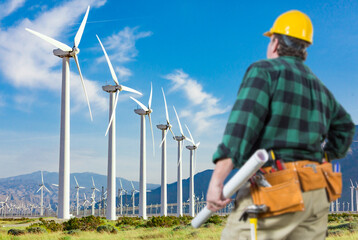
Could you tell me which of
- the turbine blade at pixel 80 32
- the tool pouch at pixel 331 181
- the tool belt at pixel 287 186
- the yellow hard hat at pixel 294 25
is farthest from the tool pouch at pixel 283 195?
the turbine blade at pixel 80 32

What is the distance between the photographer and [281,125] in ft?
11.8

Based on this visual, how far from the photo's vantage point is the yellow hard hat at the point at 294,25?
3.85 m

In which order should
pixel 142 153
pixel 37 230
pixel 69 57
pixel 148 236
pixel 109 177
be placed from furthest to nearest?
pixel 142 153 < pixel 109 177 < pixel 69 57 < pixel 37 230 < pixel 148 236

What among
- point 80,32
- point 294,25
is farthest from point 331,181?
point 80,32

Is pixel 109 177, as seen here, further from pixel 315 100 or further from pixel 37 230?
pixel 315 100

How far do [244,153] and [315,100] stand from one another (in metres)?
0.85

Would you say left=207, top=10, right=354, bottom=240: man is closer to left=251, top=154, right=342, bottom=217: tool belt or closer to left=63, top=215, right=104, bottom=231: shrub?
left=251, top=154, right=342, bottom=217: tool belt

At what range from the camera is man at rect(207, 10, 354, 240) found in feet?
11.3

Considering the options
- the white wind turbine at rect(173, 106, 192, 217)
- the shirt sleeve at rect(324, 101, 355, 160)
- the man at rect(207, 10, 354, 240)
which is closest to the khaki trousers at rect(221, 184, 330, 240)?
the man at rect(207, 10, 354, 240)

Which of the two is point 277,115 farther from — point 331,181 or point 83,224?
point 83,224

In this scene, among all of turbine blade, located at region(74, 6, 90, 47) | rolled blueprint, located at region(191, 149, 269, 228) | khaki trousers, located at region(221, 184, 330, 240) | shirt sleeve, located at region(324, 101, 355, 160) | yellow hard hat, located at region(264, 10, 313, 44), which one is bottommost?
khaki trousers, located at region(221, 184, 330, 240)

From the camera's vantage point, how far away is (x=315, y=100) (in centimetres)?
379

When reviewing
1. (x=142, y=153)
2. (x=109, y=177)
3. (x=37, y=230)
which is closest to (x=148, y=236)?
(x=37, y=230)

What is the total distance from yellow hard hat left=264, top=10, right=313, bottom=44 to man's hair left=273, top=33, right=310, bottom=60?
4 centimetres
